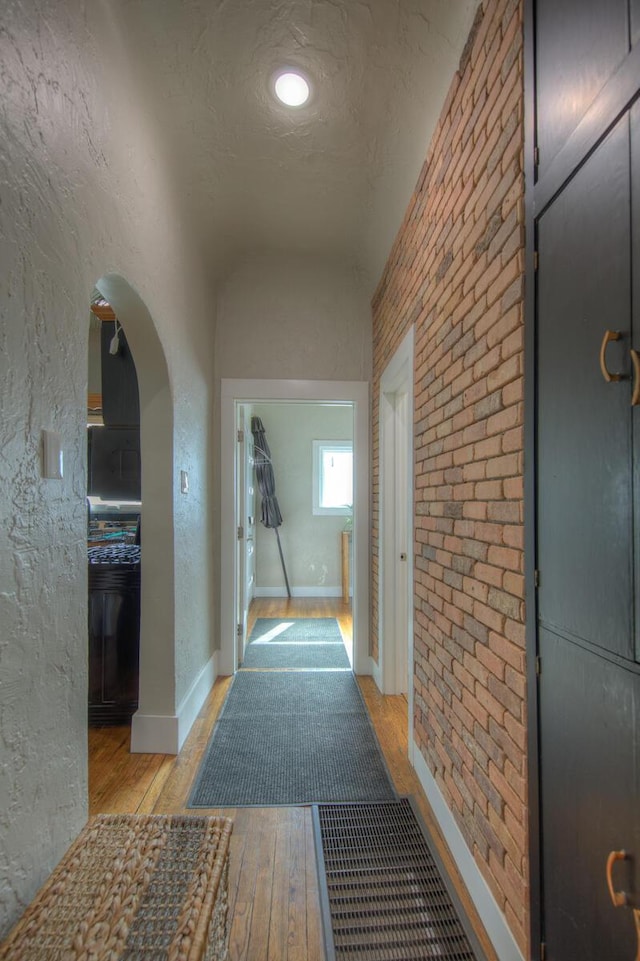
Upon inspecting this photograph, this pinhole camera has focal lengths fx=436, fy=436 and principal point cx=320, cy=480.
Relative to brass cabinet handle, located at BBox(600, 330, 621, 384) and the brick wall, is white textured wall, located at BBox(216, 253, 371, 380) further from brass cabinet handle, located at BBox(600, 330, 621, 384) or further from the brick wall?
brass cabinet handle, located at BBox(600, 330, 621, 384)

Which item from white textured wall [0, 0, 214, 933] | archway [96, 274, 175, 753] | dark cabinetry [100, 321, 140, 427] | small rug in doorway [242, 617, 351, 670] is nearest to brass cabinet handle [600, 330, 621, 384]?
white textured wall [0, 0, 214, 933]

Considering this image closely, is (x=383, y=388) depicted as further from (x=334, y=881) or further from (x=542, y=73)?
(x=334, y=881)

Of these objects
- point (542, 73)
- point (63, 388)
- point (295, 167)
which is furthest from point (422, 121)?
point (63, 388)

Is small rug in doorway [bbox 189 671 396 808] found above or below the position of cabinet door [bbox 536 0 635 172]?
below

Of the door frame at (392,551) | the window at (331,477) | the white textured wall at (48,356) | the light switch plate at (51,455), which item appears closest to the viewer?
the white textured wall at (48,356)

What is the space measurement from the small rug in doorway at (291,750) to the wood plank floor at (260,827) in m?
0.06

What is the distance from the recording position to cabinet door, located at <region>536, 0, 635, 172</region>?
0.80 m

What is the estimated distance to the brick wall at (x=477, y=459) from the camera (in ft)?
3.73

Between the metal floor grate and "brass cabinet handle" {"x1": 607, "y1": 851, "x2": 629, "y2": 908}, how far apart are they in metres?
0.71

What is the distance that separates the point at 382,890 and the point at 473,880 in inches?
11.4

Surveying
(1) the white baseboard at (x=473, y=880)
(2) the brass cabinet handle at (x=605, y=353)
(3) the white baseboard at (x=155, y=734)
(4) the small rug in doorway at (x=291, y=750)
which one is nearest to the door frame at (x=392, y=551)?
(4) the small rug in doorway at (x=291, y=750)

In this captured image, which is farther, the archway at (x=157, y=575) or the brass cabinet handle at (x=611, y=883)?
the archway at (x=157, y=575)

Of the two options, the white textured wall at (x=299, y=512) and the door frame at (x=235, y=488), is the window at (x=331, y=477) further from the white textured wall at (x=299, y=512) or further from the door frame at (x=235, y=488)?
the door frame at (x=235, y=488)

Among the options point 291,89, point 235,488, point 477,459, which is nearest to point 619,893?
point 477,459
